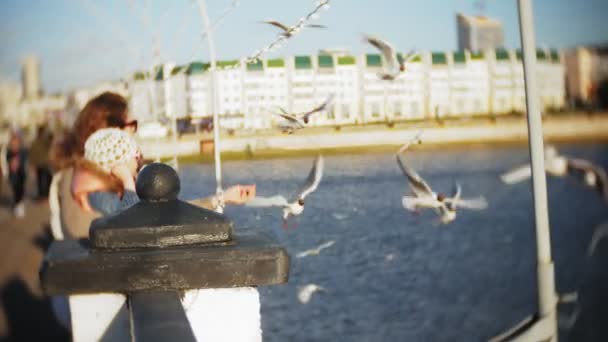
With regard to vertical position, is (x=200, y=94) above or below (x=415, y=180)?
above

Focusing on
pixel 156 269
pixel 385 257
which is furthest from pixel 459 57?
pixel 156 269

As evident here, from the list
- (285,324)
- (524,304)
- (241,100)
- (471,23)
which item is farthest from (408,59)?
(524,304)

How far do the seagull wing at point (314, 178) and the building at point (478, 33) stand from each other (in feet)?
4.08

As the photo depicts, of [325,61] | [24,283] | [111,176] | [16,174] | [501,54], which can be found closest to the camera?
[111,176]

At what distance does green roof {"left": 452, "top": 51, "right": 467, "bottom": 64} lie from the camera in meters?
5.42

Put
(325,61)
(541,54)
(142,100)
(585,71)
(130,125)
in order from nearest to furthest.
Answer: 1. (130,125)
2. (325,61)
3. (585,71)
4. (541,54)
5. (142,100)

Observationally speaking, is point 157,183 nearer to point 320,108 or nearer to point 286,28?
point 286,28

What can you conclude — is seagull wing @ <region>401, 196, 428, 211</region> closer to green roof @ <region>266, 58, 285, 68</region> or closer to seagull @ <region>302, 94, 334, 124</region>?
seagull @ <region>302, 94, 334, 124</region>

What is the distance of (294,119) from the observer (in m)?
4.06

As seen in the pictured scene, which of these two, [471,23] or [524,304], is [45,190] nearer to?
[524,304]

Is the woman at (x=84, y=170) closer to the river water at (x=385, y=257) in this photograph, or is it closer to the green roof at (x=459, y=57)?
the river water at (x=385, y=257)

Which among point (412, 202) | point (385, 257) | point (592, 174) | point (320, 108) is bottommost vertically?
point (385, 257)

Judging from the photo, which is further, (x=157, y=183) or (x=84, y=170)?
(x=84, y=170)

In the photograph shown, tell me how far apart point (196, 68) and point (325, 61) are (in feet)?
2.86
